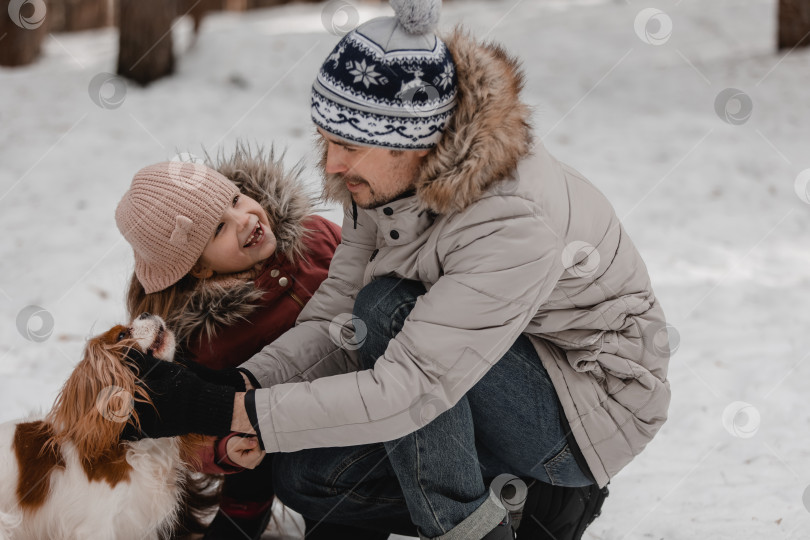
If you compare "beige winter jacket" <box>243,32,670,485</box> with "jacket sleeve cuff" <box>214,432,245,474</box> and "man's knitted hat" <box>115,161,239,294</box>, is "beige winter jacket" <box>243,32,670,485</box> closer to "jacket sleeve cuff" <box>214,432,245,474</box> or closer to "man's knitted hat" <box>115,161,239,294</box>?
"jacket sleeve cuff" <box>214,432,245,474</box>

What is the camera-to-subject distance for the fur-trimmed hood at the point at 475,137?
173 centimetres

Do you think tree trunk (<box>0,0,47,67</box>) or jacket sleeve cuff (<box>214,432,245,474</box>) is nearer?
jacket sleeve cuff (<box>214,432,245,474</box>)

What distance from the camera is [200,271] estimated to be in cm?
238

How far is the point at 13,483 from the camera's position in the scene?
193 cm

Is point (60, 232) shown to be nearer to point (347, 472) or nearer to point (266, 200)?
point (266, 200)

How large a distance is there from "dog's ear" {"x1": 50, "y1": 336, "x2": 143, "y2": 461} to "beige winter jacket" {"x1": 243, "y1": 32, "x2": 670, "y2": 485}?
1.11 ft

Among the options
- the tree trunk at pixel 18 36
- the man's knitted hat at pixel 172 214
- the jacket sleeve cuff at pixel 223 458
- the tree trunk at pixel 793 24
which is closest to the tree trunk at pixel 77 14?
the tree trunk at pixel 18 36

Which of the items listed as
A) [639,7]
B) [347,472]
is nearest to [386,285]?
[347,472]

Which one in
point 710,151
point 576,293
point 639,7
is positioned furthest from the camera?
point 639,7

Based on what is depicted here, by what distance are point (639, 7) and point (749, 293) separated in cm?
453

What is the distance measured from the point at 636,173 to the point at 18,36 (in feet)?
16.1

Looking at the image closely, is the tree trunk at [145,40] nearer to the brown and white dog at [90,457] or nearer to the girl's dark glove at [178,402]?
the brown and white dog at [90,457]

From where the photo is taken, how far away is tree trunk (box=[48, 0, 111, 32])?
8.00 m

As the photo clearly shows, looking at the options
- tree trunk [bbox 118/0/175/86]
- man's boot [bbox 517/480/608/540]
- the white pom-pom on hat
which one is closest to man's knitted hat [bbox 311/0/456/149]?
the white pom-pom on hat
